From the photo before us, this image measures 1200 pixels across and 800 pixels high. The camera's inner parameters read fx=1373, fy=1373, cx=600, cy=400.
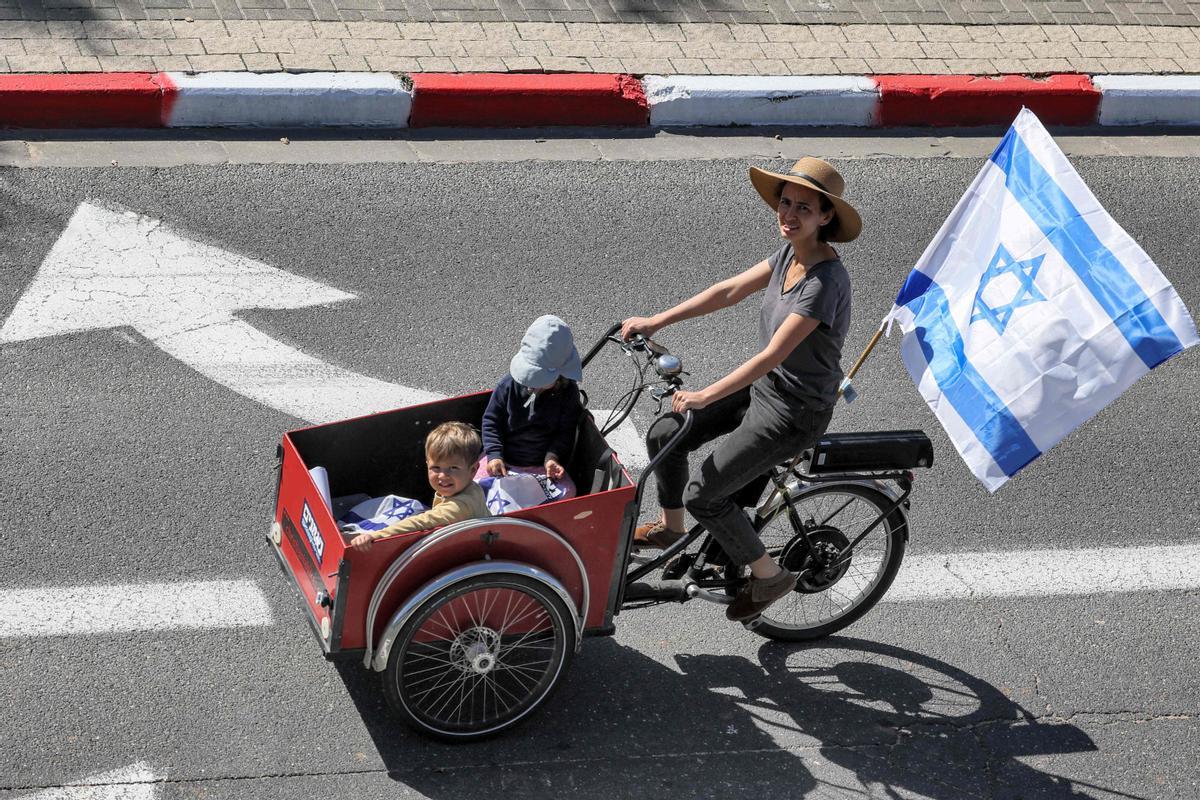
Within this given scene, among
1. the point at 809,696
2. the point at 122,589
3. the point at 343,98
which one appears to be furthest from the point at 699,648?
the point at 343,98

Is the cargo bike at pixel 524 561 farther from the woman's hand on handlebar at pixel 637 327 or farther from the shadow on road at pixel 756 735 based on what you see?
the shadow on road at pixel 756 735

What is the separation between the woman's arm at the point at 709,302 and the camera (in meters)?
4.77

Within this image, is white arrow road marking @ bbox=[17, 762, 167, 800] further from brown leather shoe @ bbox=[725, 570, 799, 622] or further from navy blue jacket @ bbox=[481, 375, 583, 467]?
brown leather shoe @ bbox=[725, 570, 799, 622]

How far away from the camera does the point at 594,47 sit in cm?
902

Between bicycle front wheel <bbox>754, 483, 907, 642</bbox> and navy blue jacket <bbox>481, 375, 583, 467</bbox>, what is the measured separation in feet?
2.78

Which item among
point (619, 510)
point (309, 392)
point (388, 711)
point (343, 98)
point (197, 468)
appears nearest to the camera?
point (619, 510)

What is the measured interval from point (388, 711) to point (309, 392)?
194 cm

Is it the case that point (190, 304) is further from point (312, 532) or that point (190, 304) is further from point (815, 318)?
point (815, 318)

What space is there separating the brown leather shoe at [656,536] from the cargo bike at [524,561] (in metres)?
0.06

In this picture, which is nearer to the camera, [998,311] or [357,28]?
[998,311]

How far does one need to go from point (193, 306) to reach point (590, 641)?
2777mm

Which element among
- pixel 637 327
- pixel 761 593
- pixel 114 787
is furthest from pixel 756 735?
pixel 114 787

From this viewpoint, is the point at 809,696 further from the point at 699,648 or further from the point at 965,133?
the point at 965,133

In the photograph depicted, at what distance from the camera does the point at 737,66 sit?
355 inches
